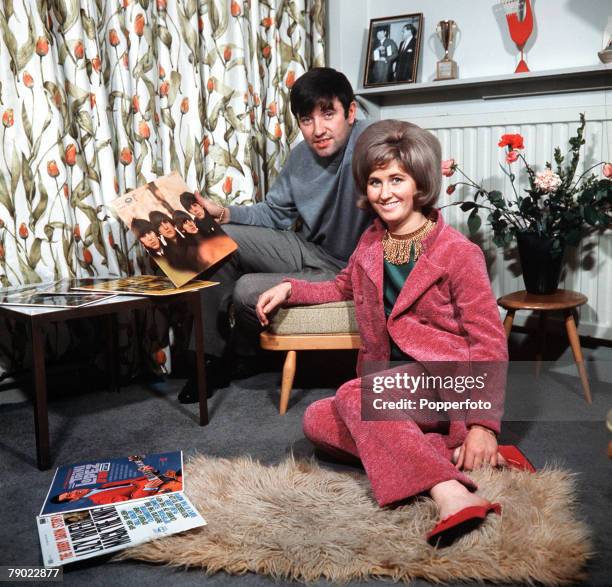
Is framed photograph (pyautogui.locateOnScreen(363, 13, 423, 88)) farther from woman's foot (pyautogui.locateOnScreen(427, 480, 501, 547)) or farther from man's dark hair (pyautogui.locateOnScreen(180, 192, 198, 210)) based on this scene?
woman's foot (pyautogui.locateOnScreen(427, 480, 501, 547))

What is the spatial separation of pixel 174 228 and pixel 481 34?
4.41ft

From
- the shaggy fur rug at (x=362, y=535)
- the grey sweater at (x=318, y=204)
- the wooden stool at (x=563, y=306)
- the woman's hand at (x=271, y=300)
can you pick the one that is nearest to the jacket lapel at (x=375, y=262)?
the woman's hand at (x=271, y=300)

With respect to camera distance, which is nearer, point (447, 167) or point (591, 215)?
Answer: point (591, 215)

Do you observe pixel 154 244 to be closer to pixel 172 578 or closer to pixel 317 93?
pixel 317 93

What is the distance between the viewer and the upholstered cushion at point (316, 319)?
176 cm

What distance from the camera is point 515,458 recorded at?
4.61 ft

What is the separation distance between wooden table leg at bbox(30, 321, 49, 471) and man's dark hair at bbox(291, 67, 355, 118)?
3.22ft

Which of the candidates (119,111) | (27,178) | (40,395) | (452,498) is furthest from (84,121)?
(452,498)

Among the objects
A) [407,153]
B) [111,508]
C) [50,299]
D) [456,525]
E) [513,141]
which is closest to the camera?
[456,525]

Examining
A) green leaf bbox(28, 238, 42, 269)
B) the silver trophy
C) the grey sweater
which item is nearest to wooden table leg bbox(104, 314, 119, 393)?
green leaf bbox(28, 238, 42, 269)

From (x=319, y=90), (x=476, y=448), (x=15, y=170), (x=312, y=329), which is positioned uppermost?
(x=319, y=90)

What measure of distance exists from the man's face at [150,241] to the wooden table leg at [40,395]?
0.36m

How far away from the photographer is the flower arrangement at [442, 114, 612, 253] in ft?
6.36

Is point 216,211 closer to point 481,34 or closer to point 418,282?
point 418,282
